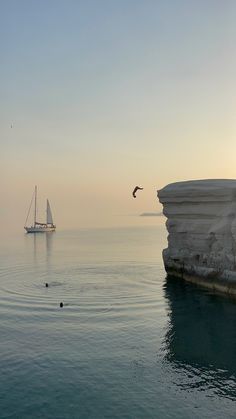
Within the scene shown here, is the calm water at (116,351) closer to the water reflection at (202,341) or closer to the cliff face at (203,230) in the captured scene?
the water reflection at (202,341)

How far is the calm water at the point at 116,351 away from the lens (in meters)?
23.4

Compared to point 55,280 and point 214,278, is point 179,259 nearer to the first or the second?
point 214,278

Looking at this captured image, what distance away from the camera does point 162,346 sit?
32812 millimetres

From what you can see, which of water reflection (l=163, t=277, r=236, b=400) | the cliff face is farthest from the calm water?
the cliff face

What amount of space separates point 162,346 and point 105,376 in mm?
6985

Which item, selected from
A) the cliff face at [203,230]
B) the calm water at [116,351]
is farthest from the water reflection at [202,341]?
the cliff face at [203,230]

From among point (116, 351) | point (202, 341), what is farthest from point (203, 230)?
point (116, 351)

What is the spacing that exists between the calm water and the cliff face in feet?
8.81

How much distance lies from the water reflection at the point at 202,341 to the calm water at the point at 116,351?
0.07 meters

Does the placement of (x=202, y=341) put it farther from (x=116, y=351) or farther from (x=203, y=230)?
(x=203, y=230)

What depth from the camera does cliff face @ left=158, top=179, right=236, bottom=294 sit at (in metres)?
48.9

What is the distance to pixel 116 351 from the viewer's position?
31781mm

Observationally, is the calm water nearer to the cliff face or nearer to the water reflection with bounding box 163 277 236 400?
the water reflection with bounding box 163 277 236 400

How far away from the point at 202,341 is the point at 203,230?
834 inches
